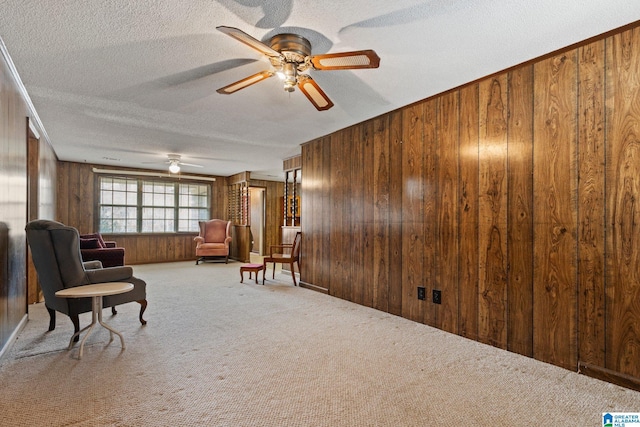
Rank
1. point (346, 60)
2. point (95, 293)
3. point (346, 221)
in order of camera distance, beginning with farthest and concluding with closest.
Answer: point (346, 221) < point (95, 293) < point (346, 60)

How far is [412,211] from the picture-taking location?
3354 mm

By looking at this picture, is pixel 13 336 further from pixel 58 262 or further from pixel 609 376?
pixel 609 376

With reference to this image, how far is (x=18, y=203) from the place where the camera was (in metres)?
2.88

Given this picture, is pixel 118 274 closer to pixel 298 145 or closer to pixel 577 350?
pixel 298 145

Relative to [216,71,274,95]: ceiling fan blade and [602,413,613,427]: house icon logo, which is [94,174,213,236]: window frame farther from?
[602,413,613,427]: house icon logo

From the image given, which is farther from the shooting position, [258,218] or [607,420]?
[258,218]

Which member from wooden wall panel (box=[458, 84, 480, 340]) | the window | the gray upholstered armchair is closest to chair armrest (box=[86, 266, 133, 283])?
the gray upholstered armchair

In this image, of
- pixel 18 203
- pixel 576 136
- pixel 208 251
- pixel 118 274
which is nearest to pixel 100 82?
pixel 18 203

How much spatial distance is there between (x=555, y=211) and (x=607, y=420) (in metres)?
1.29

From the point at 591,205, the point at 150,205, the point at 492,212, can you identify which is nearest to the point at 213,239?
the point at 150,205

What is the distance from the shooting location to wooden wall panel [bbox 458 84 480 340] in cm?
280

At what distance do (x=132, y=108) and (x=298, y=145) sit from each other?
7.95 ft

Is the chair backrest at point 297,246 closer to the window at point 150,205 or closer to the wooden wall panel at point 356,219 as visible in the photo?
the wooden wall panel at point 356,219

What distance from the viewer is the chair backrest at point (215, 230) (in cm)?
787
